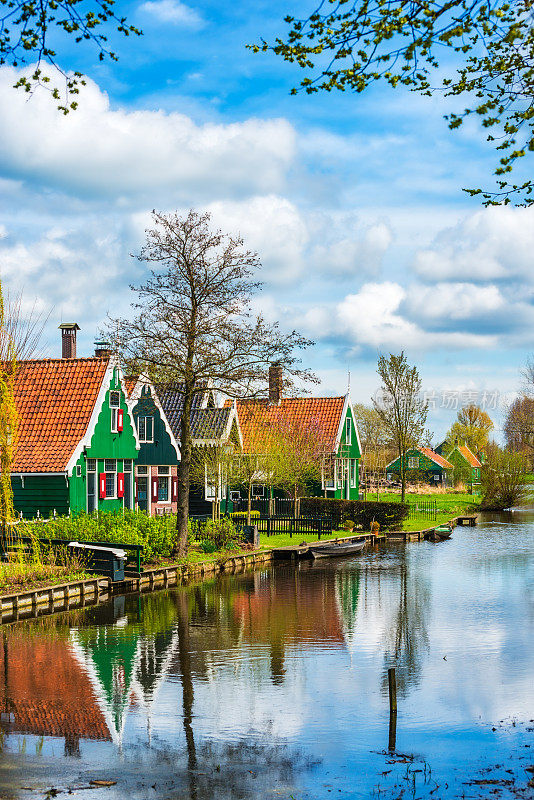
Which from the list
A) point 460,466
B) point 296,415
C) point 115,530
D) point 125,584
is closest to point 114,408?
point 115,530

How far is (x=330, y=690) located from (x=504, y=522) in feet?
147

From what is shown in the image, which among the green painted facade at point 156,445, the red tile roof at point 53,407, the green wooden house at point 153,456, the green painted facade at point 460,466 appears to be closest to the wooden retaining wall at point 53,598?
the red tile roof at point 53,407

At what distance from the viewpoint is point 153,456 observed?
141 ft

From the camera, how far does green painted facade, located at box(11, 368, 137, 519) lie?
34.3m

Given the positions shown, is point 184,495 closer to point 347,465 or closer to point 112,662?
point 112,662

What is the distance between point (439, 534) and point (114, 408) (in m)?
20.2

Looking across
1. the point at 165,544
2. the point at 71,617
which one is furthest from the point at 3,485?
the point at 165,544

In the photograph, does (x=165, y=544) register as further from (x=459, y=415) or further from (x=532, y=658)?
(x=459, y=415)

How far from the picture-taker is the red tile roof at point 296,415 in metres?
53.6

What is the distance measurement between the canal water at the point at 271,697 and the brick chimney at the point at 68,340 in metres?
18.4

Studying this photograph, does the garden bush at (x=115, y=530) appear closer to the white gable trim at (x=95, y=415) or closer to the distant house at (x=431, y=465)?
the white gable trim at (x=95, y=415)

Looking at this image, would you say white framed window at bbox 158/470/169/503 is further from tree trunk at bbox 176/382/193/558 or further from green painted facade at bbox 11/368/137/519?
tree trunk at bbox 176/382/193/558

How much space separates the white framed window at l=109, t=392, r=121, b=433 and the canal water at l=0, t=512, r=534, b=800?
13000mm

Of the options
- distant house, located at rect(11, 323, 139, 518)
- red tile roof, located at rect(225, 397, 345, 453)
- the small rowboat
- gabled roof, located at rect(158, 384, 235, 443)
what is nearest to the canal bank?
the small rowboat
